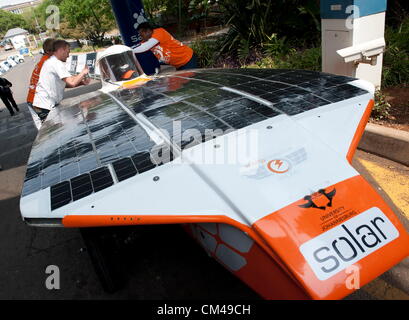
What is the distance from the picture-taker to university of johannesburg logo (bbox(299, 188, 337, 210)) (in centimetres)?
210

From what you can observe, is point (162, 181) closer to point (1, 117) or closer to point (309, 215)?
point (309, 215)

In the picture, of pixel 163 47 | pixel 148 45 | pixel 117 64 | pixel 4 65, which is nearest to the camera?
pixel 117 64

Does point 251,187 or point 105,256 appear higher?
point 251,187

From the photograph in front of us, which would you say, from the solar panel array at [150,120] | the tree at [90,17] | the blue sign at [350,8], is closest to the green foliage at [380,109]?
the blue sign at [350,8]

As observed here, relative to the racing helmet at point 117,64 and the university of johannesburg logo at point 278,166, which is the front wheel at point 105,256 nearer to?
the university of johannesburg logo at point 278,166

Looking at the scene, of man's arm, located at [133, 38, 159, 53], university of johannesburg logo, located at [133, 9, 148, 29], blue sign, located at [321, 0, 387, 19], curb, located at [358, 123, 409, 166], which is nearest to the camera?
curb, located at [358, 123, 409, 166]

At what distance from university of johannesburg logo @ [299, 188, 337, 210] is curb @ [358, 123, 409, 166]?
2471 millimetres

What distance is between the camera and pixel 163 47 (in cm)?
654

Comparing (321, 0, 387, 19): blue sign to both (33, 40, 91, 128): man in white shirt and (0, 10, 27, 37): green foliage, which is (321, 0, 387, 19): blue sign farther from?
(0, 10, 27, 37): green foliage

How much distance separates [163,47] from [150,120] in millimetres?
3947

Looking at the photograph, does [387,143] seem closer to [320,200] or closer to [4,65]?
[320,200]

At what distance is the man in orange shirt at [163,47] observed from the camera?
6.43 meters

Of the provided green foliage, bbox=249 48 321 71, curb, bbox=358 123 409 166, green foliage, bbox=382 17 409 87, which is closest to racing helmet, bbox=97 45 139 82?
curb, bbox=358 123 409 166

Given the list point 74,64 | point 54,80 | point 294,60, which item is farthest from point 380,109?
point 74,64
